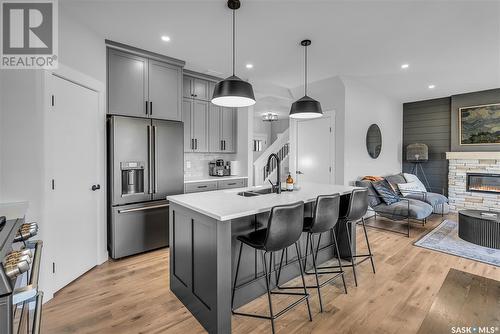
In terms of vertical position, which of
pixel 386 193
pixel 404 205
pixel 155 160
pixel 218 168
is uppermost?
pixel 155 160

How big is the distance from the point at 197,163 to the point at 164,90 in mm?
1434

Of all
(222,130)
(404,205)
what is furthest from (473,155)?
(222,130)

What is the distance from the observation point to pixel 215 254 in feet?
5.68

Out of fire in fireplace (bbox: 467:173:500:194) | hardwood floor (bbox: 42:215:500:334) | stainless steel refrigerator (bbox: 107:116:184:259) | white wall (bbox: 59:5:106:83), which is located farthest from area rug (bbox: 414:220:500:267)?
white wall (bbox: 59:5:106:83)

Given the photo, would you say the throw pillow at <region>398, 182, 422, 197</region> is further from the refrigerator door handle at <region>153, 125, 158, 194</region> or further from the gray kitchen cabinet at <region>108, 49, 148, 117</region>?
the gray kitchen cabinet at <region>108, 49, 148, 117</region>

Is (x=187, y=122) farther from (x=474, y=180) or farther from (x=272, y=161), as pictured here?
(x=474, y=180)

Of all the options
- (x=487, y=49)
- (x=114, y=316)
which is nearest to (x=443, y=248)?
(x=487, y=49)

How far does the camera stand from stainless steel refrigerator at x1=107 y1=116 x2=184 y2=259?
121 inches

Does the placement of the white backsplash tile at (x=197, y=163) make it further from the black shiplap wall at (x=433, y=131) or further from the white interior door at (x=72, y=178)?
the black shiplap wall at (x=433, y=131)

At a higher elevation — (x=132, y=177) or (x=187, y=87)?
(x=187, y=87)

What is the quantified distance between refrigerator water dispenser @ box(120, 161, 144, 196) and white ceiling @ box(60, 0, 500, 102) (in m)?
1.56

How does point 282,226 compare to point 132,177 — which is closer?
point 282,226

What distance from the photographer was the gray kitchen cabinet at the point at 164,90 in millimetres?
3496

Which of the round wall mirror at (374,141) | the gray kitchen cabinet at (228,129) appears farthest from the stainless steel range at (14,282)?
the round wall mirror at (374,141)
